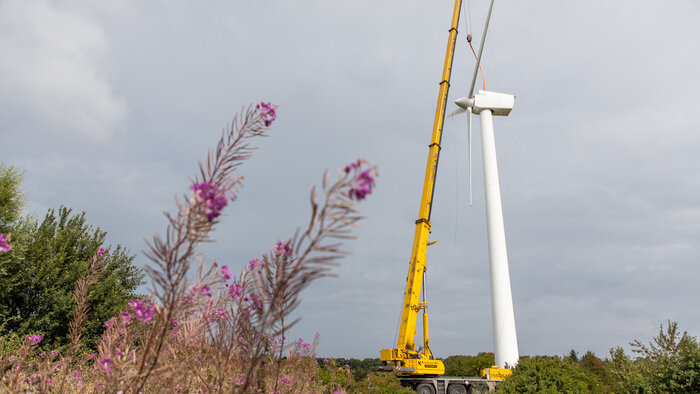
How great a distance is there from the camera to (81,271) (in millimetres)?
21609

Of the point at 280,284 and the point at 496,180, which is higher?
the point at 496,180

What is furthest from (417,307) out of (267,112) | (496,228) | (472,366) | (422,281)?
(472,366)

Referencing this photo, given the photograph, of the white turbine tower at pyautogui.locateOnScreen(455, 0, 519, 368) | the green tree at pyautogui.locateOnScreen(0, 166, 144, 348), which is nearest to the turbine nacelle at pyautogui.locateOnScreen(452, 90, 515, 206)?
the white turbine tower at pyautogui.locateOnScreen(455, 0, 519, 368)

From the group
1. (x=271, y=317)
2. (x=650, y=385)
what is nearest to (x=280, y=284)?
(x=271, y=317)

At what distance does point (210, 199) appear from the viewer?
6.69 feet

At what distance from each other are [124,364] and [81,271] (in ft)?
75.9

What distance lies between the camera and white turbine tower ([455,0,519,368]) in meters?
23.6

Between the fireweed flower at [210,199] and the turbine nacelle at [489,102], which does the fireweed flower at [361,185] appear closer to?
the fireweed flower at [210,199]

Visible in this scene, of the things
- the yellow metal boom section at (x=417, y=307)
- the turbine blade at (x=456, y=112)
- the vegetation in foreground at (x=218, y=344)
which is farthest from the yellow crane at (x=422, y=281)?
the vegetation in foreground at (x=218, y=344)

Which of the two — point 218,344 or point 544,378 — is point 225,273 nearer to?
point 218,344

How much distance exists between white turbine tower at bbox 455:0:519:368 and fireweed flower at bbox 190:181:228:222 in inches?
943

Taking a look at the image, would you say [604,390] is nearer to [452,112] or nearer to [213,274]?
[452,112]

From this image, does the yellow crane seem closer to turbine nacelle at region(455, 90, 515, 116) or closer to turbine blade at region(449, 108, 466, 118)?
turbine nacelle at region(455, 90, 515, 116)

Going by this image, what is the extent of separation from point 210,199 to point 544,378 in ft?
46.9
